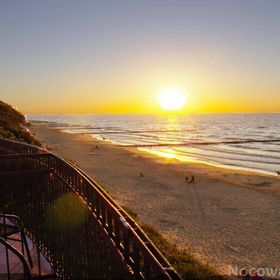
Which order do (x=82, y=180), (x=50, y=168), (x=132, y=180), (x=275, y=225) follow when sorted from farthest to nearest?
(x=132, y=180)
(x=275, y=225)
(x=50, y=168)
(x=82, y=180)

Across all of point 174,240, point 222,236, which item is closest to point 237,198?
point 222,236

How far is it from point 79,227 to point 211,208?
1567 centimetres

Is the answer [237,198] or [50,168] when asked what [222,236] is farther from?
[50,168]

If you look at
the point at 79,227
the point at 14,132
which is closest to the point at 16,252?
the point at 79,227

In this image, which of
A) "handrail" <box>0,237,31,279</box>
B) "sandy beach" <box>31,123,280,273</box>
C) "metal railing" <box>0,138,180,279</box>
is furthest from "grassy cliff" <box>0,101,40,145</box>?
"handrail" <box>0,237,31,279</box>

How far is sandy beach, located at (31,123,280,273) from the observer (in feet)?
44.1

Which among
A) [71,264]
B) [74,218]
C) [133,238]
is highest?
Answer: [133,238]

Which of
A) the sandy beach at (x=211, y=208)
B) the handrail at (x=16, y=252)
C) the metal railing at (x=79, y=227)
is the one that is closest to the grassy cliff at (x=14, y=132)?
the sandy beach at (x=211, y=208)

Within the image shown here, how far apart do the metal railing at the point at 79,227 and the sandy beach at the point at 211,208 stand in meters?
7.14

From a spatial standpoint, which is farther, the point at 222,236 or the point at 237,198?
the point at 237,198

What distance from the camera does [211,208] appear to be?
64.3 ft

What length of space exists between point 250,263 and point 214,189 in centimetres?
1306

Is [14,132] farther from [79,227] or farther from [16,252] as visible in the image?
[79,227]

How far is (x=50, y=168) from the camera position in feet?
22.1
